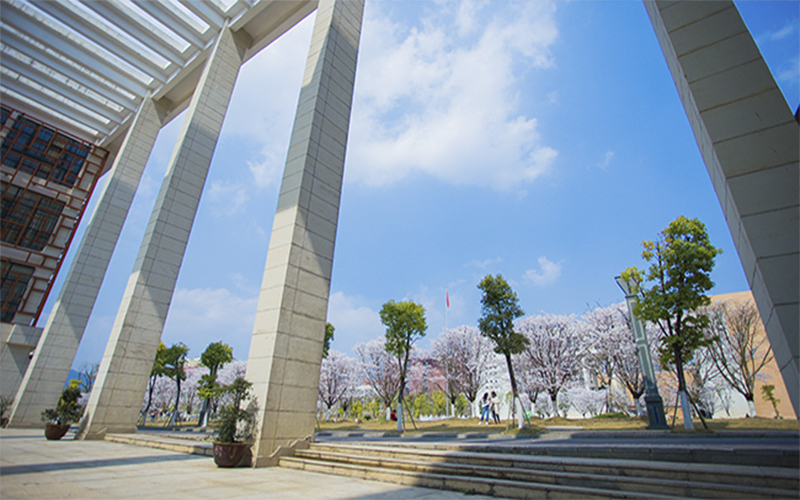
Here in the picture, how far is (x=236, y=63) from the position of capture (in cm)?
1780

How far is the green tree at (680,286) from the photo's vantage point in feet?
45.3

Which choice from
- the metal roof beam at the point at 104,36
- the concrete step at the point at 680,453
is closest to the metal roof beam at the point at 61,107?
the metal roof beam at the point at 104,36

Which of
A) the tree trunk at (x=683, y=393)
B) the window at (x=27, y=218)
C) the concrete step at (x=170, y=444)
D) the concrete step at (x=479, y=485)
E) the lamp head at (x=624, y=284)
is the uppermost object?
the window at (x=27, y=218)

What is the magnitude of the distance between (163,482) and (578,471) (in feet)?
19.9

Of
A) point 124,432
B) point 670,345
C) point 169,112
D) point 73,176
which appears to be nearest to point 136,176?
point 169,112

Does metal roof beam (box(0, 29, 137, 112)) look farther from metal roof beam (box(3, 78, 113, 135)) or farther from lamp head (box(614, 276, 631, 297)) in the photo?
lamp head (box(614, 276, 631, 297))

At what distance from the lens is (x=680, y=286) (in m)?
14.2

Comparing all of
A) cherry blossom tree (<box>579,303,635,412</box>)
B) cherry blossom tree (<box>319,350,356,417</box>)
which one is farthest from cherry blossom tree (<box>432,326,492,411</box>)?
cherry blossom tree (<box>319,350,356,417</box>)

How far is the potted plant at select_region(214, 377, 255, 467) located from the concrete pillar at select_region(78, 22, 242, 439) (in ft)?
24.9

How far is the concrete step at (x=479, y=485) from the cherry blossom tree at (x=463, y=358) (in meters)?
27.1

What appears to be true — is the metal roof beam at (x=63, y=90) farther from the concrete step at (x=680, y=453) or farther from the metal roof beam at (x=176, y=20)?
the concrete step at (x=680, y=453)

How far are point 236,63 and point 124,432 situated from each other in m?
16.6

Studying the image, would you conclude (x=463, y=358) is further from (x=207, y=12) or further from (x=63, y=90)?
(x=63, y=90)

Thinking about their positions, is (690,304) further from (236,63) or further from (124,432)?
(236,63)
